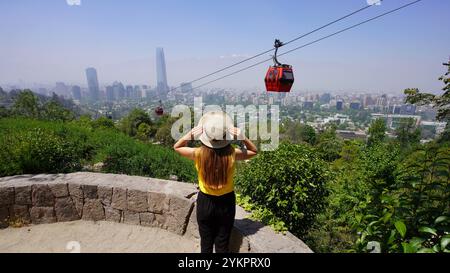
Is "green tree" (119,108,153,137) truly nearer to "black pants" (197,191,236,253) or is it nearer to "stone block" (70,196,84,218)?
"stone block" (70,196,84,218)

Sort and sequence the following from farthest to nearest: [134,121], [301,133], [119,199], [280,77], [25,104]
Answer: [134,121], [301,133], [25,104], [280,77], [119,199]

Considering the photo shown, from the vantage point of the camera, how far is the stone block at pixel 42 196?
335 cm

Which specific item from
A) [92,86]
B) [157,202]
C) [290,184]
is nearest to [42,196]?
[157,202]

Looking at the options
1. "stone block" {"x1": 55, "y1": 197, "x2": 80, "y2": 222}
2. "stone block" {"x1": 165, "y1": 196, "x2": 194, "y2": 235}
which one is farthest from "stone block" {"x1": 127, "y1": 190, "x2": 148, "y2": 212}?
"stone block" {"x1": 55, "y1": 197, "x2": 80, "y2": 222}

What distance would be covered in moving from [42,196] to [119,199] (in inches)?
40.9

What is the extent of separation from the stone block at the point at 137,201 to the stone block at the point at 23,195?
133cm

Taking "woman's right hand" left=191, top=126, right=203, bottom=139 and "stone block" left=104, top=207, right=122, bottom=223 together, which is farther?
"stone block" left=104, top=207, right=122, bottom=223

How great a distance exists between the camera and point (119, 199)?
Result: 3.33 m

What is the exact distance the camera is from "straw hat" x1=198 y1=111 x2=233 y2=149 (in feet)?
6.96

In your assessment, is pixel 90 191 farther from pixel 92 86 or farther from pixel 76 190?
pixel 92 86
